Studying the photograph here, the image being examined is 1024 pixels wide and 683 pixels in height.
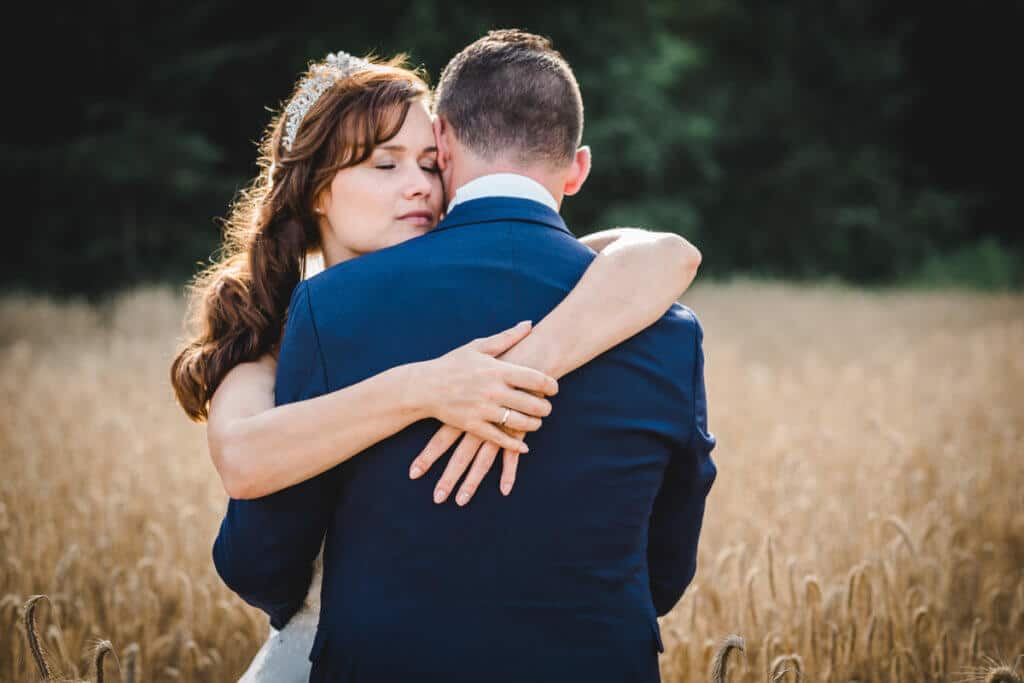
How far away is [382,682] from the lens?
5.76 feet

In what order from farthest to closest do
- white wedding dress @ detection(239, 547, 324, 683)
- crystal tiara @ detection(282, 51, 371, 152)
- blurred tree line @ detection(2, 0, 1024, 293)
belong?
blurred tree line @ detection(2, 0, 1024, 293)
crystal tiara @ detection(282, 51, 371, 152)
white wedding dress @ detection(239, 547, 324, 683)

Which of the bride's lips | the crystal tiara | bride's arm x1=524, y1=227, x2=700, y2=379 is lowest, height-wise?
bride's arm x1=524, y1=227, x2=700, y2=379

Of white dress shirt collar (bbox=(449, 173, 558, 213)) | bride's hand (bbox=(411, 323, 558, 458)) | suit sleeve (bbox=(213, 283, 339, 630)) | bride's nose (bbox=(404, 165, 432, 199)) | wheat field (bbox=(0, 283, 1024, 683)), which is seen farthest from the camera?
wheat field (bbox=(0, 283, 1024, 683))

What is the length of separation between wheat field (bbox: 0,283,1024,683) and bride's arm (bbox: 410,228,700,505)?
2.24ft

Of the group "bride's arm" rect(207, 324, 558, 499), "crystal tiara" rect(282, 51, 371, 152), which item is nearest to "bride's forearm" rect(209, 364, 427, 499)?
"bride's arm" rect(207, 324, 558, 499)

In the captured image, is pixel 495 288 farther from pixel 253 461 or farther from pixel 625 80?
pixel 625 80

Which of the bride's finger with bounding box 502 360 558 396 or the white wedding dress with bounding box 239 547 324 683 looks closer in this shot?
the bride's finger with bounding box 502 360 558 396

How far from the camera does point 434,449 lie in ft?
5.80

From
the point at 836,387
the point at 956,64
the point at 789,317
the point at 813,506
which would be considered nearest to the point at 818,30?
the point at 956,64

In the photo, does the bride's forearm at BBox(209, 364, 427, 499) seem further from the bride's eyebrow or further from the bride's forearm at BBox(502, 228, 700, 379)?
the bride's eyebrow

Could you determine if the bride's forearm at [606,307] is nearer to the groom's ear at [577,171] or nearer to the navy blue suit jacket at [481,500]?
the navy blue suit jacket at [481,500]

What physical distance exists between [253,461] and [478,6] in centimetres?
2085

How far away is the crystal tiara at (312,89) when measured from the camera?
8.98 feet

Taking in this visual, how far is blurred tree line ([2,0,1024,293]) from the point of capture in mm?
19312
